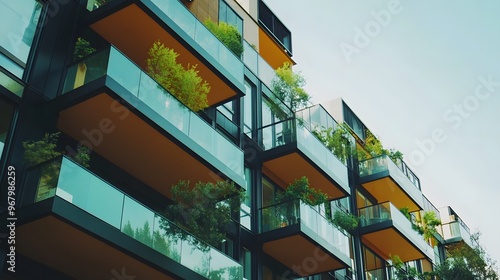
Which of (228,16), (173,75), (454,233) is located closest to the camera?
(173,75)

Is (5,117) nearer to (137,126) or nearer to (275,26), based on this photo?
(137,126)

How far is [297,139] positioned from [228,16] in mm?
5842

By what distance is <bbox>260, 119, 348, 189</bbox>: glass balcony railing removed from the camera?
22.7 meters

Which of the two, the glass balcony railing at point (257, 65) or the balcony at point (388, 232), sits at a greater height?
the glass balcony railing at point (257, 65)

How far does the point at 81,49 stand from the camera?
1625 cm

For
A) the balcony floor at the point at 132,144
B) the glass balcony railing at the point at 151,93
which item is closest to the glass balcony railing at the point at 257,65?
the glass balcony railing at the point at 151,93

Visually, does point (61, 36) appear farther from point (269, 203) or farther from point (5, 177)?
point (269, 203)

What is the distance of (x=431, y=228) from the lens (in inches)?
1357

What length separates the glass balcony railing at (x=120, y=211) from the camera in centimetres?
1265

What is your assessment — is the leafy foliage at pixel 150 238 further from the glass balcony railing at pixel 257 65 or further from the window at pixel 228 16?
the window at pixel 228 16

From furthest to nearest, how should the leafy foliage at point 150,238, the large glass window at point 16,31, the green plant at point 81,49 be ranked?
1. the green plant at point 81,49
2. the large glass window at point 16,31
3. the leafy foliage at point 150,238

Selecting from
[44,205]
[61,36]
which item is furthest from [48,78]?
[44,205]

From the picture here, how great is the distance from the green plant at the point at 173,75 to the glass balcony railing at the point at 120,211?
171 inches

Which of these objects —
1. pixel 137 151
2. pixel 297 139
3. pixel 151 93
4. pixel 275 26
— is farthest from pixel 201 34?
pixel 275 26
